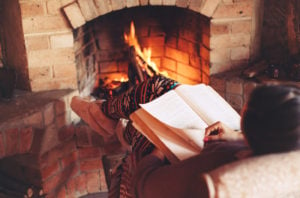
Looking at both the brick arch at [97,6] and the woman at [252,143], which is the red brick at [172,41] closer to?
the brick arch at [97,6]

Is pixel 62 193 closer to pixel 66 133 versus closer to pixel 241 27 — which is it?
pixel 66 133

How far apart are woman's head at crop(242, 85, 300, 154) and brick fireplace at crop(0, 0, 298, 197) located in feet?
4.78

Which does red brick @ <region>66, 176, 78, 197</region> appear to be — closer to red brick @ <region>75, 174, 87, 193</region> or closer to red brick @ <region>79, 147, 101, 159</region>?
red brick @ <region>75, 174, 87, 193</region>

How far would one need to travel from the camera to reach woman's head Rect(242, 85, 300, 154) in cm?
80

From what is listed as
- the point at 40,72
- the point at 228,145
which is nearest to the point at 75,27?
the point at 40,72

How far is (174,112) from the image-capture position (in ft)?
4.15

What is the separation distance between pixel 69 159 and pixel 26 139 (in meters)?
0.36

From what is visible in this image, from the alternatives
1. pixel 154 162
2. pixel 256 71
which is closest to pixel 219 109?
pixel 154 162

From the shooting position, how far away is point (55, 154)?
7.54 feet

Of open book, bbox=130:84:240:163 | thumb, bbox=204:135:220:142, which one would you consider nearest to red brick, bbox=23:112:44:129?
open book, bbox=130:84:240:163

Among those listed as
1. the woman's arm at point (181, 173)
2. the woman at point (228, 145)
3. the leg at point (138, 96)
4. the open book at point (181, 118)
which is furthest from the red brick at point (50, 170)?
the woman's arm at point (181, 173)

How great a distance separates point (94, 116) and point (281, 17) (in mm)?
1437

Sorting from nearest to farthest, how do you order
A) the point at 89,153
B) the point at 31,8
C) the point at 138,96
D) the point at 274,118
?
the point at 274,118, the point at 138,96, the point at 31,8, the point at 89,153

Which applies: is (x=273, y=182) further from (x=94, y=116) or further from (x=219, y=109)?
(x=94, y=116)
